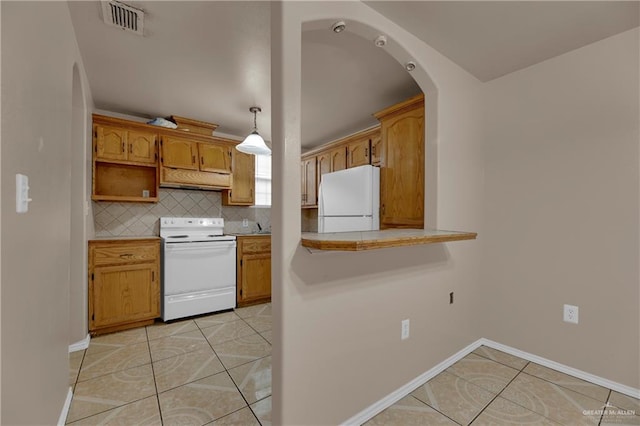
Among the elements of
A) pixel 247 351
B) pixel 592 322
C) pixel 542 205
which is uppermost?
pixel 542 205

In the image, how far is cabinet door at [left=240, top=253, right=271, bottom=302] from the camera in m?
3.55

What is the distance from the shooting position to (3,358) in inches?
33.2

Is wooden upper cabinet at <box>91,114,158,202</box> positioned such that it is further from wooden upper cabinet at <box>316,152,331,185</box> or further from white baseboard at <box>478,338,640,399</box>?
white baseboard at <box>478,338,640,399</box>

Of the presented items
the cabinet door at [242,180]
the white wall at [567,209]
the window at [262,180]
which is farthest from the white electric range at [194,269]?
the white wall at [567,209]

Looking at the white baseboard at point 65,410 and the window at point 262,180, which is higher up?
the window at point 262,180

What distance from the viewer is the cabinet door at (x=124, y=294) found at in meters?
2.68

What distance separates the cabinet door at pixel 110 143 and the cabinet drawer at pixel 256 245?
5.38ft

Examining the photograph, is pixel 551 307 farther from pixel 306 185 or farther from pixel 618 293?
pixel 306 185

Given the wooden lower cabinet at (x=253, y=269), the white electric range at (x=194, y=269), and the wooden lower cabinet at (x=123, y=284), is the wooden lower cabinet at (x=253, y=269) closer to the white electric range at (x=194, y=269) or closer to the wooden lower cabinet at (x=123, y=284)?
the white electric range at (x=194, y=269)

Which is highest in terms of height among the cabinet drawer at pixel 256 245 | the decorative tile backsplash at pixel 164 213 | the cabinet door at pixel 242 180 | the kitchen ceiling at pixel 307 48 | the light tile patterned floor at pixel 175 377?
the kitchen ceiling at pixel 307 48

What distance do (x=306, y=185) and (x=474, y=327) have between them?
2.96 meters

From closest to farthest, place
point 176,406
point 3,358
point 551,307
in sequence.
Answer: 1. point 3,358
2. point 176,406
3. point 551,307

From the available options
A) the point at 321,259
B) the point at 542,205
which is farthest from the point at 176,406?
the point at 542,205

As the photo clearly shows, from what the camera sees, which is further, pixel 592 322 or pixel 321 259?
pixel 592 322
